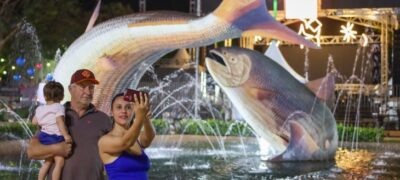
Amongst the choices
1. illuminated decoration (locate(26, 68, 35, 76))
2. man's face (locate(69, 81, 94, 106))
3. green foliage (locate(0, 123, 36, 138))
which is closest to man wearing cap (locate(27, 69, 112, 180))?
man's face (locate(69, 81, 94, 106))

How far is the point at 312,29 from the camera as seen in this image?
3017cm

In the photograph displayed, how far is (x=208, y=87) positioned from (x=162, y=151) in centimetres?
1658

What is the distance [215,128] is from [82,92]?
15.1 meters

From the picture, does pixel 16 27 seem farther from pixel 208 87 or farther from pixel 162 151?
pixel 162 151

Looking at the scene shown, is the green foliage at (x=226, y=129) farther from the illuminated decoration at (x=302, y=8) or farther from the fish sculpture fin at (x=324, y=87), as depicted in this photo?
the illuminated decoration at (x=302, y=8)

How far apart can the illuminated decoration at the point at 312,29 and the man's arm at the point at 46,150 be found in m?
26.0

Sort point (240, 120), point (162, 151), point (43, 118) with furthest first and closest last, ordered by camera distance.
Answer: point (240, 120)
point (162, 151)
point (43, 118)

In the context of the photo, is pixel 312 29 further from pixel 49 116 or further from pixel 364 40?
pixel 49 116

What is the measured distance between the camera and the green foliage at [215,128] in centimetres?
1889

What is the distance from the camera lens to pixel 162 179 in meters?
10.5

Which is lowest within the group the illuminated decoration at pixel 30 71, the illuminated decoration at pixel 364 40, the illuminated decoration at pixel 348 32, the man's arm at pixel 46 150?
the man's arm at pixel 46 150

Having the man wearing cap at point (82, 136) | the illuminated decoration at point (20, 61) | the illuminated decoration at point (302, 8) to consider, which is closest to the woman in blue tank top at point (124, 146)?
the man wearing cap at point (82, 136)

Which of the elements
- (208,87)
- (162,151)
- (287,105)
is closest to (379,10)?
(208,87)

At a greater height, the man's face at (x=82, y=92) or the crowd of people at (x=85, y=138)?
the man's face at (x=82, y=92)
